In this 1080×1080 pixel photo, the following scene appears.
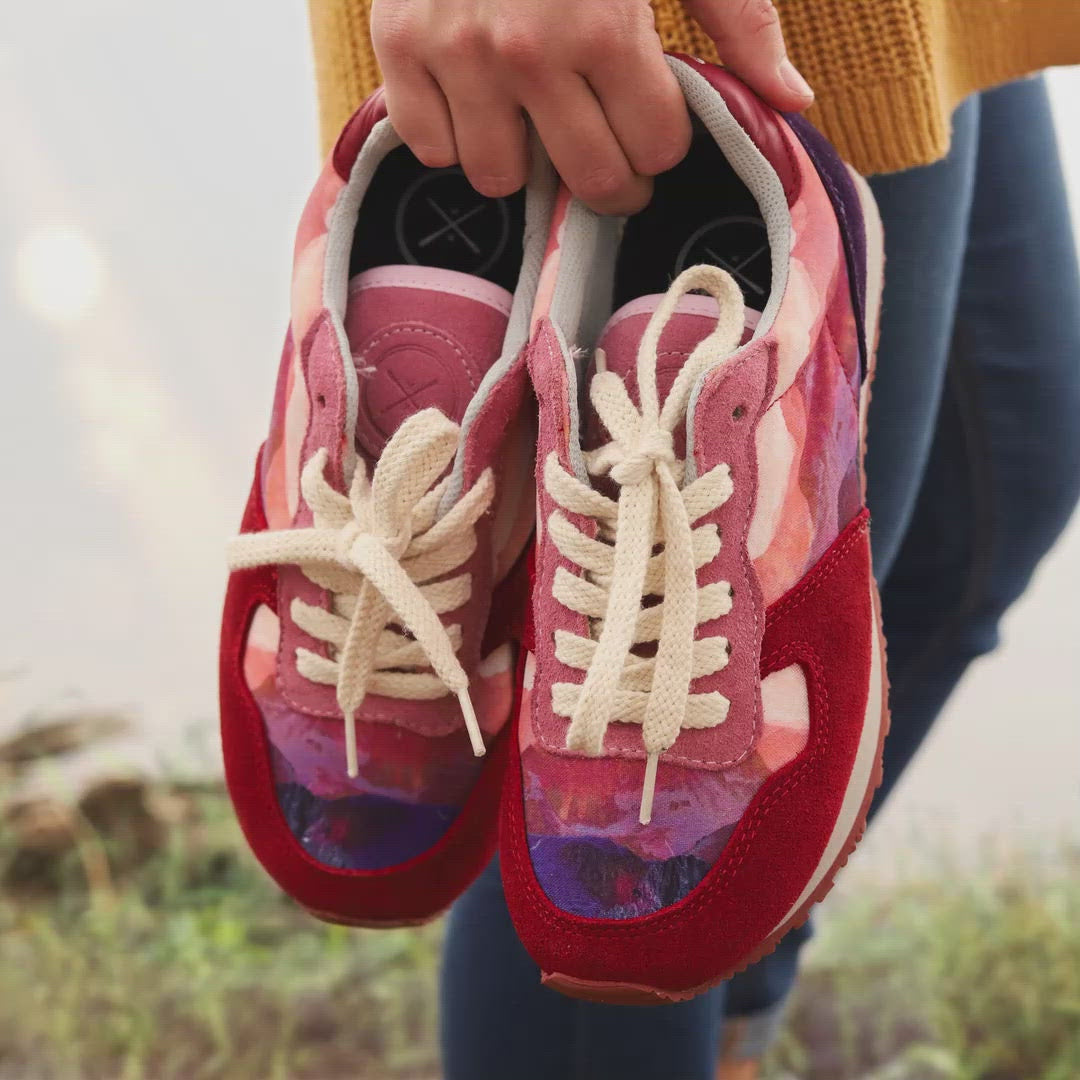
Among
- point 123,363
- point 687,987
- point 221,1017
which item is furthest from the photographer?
point 123,363

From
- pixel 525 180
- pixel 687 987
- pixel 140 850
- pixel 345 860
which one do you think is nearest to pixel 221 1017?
pixel 140 850

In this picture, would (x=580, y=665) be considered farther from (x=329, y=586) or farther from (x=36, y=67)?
(x=36, y=67)

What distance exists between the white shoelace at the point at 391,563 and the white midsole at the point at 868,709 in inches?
6.1

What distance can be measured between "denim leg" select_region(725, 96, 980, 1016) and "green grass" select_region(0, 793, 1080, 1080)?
0.67m

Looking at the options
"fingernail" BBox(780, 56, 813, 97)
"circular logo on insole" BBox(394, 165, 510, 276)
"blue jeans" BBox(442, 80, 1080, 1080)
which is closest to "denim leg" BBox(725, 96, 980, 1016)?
"blue jeans" BBox(442, 80, 1080, 1080)

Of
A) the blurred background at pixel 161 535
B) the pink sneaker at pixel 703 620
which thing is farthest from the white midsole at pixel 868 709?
the blurred background at pixel 161 535

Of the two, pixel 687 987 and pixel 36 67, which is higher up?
pixel 36 67

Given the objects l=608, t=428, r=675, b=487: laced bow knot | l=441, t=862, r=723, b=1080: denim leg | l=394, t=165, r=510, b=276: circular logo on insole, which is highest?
l=394, t=165, r=510, b=276: circular logo on insole

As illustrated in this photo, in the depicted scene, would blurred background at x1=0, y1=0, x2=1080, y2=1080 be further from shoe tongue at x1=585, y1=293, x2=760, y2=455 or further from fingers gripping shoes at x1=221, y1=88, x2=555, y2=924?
shoe tongue at x1=585, y1=293, x2=760, y2=455

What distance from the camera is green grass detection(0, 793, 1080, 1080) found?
39.4 inches

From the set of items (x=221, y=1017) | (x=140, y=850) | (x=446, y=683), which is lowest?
(x=221, y=1017)

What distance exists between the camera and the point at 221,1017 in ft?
3.33

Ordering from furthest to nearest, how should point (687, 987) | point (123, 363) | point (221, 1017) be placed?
point (123, 363) < point (221, 1017) < point (687, 987)

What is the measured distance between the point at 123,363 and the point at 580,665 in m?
0.87
